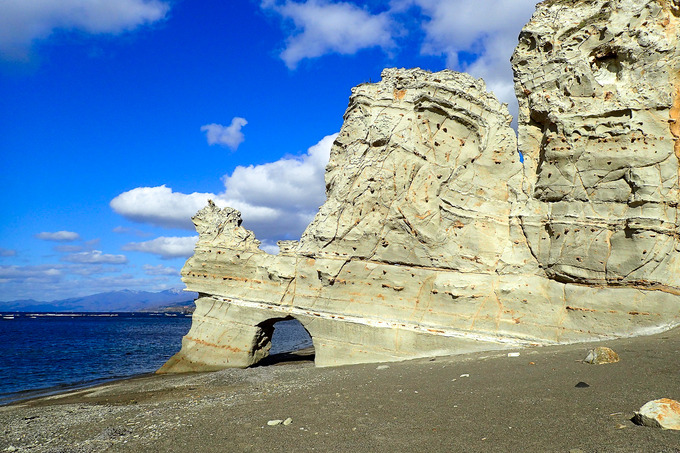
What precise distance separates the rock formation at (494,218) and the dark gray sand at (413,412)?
1464 millimetres

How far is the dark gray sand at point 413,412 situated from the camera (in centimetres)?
414

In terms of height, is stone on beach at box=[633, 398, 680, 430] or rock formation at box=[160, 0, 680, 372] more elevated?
rock formation at box=[160, 0, 680, 372]

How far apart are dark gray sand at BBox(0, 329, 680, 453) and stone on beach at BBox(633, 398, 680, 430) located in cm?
7

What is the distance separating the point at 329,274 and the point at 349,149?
381cm

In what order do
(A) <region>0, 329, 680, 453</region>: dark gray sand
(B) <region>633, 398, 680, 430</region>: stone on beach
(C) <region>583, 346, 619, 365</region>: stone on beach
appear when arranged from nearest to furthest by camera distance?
(B) <region>633, 398, 680, 430</region>: stone on beach → (A) <region>0, 329, 680, 453</region>: dark gray sand → (C) <region>583, 346, 619, 365</region>: stone on beach

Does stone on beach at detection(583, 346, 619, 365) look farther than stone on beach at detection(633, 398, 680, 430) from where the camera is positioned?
Yes

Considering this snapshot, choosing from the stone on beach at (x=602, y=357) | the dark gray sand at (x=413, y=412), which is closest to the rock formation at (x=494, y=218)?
the dark gray sand at (x=413, y=412)

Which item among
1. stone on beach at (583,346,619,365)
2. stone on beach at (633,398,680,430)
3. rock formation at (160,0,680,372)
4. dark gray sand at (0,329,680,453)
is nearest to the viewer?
stone on beach at (633,398,680,430)

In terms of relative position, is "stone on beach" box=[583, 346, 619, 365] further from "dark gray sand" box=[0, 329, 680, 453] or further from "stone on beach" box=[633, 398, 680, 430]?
Answer: "stone on beach" box=[633, 398, 680, 430]

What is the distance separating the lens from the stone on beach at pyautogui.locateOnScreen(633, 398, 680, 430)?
361 cm

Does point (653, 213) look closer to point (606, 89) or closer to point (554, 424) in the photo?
point (606, 89)

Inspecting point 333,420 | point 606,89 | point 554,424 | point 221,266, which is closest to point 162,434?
point 333,420

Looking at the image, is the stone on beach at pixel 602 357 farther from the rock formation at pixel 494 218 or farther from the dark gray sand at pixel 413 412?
the rock formation at pixel 494 218

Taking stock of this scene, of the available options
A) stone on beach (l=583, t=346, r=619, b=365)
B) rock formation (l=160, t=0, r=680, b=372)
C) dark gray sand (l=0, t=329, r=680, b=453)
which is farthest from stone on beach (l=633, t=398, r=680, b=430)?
rock formation (l=160, t=0, r=680, b=372)
